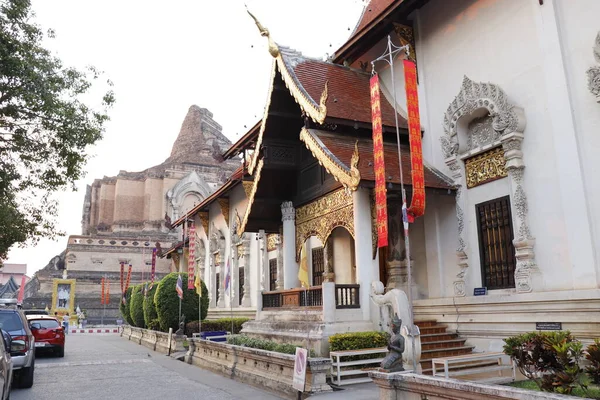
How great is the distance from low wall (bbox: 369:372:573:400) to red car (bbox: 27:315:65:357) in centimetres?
1327

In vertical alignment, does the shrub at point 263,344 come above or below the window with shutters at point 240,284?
below

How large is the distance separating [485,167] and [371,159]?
7.69 ft

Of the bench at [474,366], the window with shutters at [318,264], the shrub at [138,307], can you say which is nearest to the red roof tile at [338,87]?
the window with shutters at [318,264]

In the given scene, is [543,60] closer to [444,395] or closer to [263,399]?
[444,395]

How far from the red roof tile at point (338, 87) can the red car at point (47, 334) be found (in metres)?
11.3

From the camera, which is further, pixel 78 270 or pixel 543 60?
pixel 78 270

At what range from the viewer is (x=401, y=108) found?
13273 mm

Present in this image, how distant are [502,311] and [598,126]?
11.9ft

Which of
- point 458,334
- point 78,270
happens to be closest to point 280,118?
point 458,334

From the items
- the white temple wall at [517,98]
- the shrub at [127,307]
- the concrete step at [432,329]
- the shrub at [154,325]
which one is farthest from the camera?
the shrub at [127,307]

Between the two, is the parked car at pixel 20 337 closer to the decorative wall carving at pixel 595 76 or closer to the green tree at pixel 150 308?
the decorative wall carving at pixel 595 76

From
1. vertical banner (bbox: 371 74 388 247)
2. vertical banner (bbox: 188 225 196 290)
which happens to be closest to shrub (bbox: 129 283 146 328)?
vertical banner (bbox: 188 225 196 290)

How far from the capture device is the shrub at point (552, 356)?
530 cm

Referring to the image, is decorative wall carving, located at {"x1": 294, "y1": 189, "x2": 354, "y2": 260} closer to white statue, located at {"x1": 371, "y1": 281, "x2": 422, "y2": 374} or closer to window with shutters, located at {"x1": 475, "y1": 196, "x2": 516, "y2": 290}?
window with shutters, located at {"x1": 475, "y1": 196, "x2": 516, "y2": 290}
